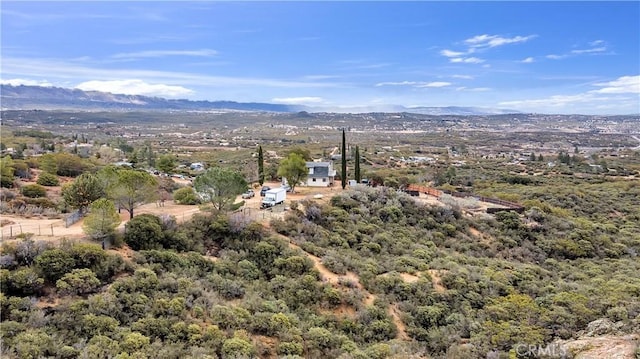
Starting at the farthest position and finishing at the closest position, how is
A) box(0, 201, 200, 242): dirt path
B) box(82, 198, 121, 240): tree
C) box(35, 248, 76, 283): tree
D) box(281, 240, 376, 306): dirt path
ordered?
box(281, 240, 376, 306): dirt path
box(0, 201, 200, 242): dirt path
box(82, 198, 121, 240): tree
box(35, 248, 76, 283): tree

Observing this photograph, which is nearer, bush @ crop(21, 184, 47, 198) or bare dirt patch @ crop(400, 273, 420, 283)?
bare dirt patch @ crop(400, 273, 420, 283)

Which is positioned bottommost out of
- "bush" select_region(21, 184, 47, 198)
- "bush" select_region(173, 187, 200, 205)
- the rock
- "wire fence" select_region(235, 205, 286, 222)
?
the rock

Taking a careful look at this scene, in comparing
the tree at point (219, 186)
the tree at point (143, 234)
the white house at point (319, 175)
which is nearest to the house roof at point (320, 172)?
the white house at point (319, 175)

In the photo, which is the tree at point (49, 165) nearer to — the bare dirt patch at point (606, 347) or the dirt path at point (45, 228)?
the dirt path at point (45, 228)

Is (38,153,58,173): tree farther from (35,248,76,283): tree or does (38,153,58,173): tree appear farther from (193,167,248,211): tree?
(35,248,76,283): tree

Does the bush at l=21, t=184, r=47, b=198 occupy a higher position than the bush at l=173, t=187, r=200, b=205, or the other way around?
the bush at l=21, t=184, r=47, b=198

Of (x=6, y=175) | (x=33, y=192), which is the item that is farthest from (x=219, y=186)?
(x=6, y=175)

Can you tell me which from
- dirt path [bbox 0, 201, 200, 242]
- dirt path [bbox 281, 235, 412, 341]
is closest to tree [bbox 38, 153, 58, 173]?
dirt path [bbox 0, 201, 200, 242]

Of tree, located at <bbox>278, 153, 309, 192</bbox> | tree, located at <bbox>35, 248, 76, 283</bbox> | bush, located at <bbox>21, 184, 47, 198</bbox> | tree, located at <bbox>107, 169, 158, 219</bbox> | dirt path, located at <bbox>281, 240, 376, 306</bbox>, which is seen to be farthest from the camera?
tree, located at <bbox>278, 153, 309, 192</bbox>
